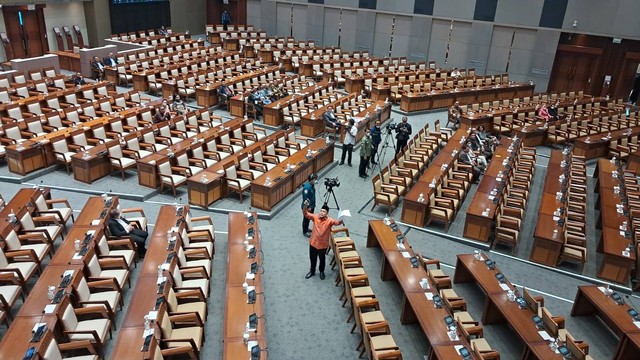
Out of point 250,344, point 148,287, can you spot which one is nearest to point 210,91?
point 148,287

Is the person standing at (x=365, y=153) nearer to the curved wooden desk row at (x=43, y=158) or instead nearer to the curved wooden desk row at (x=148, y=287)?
the curved wooden desk row at (x=148, y=287)

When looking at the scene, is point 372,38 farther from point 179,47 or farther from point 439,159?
point 439,159

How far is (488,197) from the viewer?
442 inches

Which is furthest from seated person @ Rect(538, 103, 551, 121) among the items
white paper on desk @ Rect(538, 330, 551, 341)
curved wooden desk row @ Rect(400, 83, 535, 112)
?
white paper on desk @ Rect(538, 330, 551, 341)

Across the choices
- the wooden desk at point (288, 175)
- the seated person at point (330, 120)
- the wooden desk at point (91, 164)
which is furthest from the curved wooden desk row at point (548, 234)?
the wooden desk at point (91, 164)

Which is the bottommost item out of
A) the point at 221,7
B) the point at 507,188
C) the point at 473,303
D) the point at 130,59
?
the point at 473,303

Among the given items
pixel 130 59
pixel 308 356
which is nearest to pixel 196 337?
pixel 308 356

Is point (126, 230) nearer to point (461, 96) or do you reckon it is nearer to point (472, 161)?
point (472, 161)

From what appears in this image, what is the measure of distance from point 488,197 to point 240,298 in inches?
261

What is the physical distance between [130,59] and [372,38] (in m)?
13.0

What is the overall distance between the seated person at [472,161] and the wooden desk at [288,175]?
3.65 metres

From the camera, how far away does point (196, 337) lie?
661 cm

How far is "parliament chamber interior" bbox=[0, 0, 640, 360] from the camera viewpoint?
7012 mm

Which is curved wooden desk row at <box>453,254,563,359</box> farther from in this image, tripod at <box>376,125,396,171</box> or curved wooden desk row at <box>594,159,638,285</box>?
tripod at <box>376,125,396,171</box>
